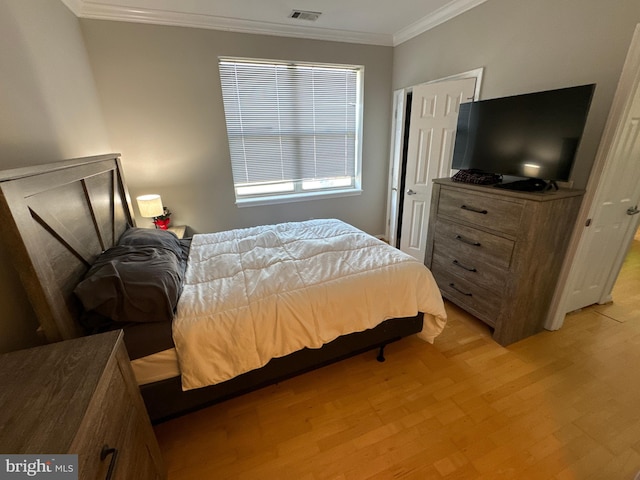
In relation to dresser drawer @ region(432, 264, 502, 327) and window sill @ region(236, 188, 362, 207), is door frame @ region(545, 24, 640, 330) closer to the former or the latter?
dresser drawer @ region(432, 264, 502, 327)

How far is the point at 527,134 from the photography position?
→ 183cm

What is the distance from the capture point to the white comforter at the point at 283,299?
1296mm

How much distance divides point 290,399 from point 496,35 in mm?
3123

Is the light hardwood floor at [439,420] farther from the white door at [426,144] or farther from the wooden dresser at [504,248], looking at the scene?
the white door at [426,144]

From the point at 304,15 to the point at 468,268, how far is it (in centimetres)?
274

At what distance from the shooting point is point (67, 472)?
61 centimetres

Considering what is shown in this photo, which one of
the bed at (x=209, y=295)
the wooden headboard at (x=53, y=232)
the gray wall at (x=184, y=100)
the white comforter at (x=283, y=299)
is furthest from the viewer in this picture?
the gray wall at (x=184, y=100)

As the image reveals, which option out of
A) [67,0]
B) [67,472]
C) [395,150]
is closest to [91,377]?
[67,472]

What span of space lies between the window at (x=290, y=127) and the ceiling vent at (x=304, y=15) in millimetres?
473

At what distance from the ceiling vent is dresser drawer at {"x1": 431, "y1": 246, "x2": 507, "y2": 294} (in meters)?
2.44

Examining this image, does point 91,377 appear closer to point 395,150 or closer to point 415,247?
point 415,247

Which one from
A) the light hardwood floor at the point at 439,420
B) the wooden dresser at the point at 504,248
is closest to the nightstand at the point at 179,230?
the light hardwood floor at the point at 439,420

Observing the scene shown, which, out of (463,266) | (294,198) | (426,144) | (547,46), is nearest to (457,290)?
(463,266)

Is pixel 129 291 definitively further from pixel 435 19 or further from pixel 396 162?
pixel 435 19
